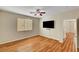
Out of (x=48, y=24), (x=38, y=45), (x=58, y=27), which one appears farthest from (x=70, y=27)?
(x=38, y=45)

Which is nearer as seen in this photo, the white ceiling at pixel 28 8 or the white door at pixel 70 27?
the white ceiling at pixel 28 8

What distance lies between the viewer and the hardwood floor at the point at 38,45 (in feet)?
3.64

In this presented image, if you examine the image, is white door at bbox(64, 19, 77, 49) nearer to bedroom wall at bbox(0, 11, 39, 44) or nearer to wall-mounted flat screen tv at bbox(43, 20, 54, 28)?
wall-mounted flat screen tv at bbox(43, 20, 54, 28)

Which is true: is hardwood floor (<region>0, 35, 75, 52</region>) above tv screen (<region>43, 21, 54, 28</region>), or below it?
below

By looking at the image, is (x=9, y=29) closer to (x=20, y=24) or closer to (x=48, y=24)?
(x=20, y=24)

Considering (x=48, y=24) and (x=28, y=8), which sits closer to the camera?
(x=28, y=8)

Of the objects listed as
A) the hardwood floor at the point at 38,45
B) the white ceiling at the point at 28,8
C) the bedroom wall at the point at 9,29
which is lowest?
the hardwood floor at the point at 38,45

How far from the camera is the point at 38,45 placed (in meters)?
1.19

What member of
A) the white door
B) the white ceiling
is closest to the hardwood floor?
the white door

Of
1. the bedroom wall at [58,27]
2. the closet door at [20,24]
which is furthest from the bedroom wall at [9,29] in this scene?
the bedroom wall at [58,27]

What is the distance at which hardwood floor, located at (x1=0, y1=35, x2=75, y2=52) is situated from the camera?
3.64 feet

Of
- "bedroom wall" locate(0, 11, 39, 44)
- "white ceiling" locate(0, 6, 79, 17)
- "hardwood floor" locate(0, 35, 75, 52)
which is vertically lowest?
"hardwood floor" locate(0, 35, 75, 52)

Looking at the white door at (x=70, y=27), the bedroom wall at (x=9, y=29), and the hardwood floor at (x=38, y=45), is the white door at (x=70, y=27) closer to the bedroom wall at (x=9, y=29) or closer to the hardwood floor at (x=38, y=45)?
the hardwood floor at (x=38, y=45)
